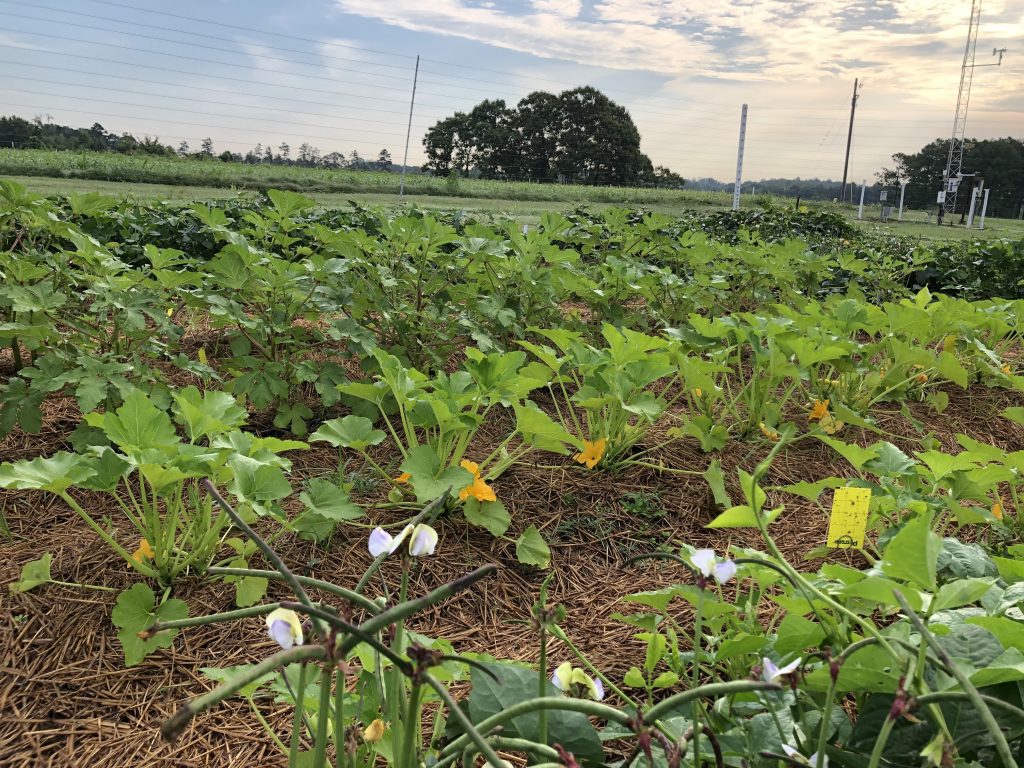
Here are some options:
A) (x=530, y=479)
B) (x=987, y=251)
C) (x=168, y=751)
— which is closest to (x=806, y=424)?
(x=530, y=479)

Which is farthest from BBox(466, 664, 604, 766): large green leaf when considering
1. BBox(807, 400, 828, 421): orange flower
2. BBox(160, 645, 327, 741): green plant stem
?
BBox(807, 400, 828, 421): orange flower

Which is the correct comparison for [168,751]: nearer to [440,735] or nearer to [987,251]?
[440,735]

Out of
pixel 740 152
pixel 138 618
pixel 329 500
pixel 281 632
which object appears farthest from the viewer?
pixel 740 152

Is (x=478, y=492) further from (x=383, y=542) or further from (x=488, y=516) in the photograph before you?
(x=383, y=542)

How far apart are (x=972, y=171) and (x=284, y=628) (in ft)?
140

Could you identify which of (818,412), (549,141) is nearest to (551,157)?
(549,141)

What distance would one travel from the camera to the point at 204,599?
Result: 5.16 feet

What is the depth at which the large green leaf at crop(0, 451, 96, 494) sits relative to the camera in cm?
125

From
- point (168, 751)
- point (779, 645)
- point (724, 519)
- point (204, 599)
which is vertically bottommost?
point (168, 751)

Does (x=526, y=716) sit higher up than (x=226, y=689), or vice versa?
(x=226, y=689)

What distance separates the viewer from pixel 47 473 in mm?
1315

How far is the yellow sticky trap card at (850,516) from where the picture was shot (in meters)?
1.39

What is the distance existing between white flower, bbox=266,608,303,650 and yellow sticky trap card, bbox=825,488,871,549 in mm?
1123

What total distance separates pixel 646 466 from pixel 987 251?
5.46 metres
